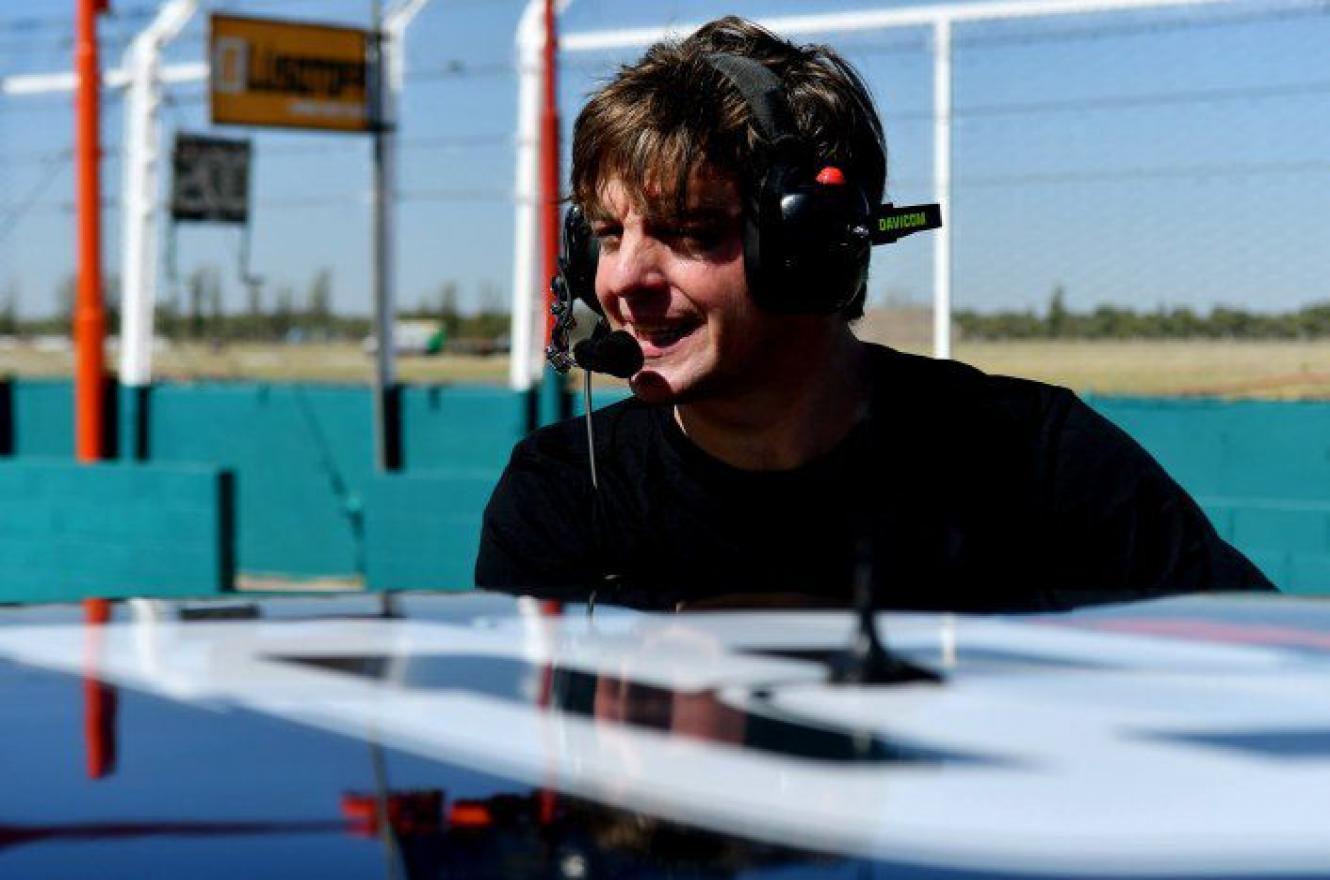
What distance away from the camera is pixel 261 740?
1255 mm

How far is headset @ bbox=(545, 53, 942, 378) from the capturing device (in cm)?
274

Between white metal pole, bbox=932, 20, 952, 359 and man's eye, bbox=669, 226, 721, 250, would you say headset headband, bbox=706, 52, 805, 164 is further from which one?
white metal pole, bbox=932, 20, 952, 359

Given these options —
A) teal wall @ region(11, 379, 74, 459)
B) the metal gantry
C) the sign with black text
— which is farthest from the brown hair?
teal wall @ region(11, 379, 74, 459)

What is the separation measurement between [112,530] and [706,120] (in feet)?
28.7

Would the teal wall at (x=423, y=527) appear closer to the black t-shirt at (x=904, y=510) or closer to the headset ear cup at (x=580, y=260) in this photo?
the headset ear cup at (x=580, y=260)

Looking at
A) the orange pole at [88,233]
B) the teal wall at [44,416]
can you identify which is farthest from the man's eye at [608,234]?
the teal wall at [44,416]

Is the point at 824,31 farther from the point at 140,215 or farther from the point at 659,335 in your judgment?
the point at 659,335

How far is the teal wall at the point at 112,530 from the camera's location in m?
10.6

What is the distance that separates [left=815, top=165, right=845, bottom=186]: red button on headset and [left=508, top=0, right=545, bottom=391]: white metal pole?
9123 mm

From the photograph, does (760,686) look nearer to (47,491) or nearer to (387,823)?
(387,823)

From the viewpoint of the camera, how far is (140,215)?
13.9m

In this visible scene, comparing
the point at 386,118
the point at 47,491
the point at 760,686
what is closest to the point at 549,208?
→ the point at 386,118

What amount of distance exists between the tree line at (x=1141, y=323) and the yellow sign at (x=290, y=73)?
151 inches

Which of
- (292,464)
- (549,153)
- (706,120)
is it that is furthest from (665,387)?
(292,464)
